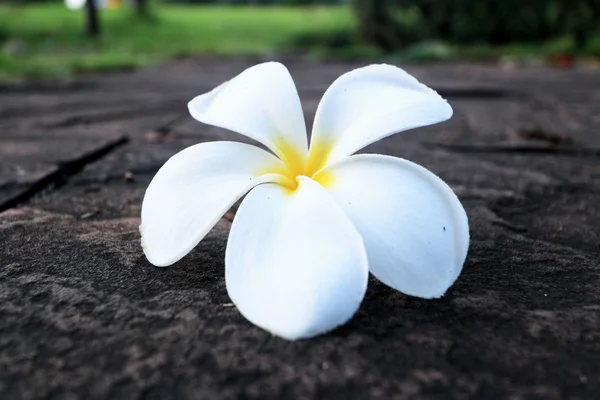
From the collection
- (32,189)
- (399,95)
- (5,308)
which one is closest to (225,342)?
(5,308)

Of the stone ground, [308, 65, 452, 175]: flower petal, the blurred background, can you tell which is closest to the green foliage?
the blurred background

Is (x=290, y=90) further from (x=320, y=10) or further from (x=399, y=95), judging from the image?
(x=320, y=10)

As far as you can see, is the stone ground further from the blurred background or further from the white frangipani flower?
the blurred background

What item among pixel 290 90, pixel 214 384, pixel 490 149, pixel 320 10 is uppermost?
pixel 290 90

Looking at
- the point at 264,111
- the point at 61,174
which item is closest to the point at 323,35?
the point at 61,174

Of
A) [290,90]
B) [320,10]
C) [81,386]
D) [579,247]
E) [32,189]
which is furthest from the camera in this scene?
[320,10]

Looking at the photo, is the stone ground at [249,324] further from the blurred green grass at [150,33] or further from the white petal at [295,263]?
the blurred green grass at [150,33]

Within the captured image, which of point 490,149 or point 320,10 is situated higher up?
point 490,149

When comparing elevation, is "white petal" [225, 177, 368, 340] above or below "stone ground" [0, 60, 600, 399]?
above
